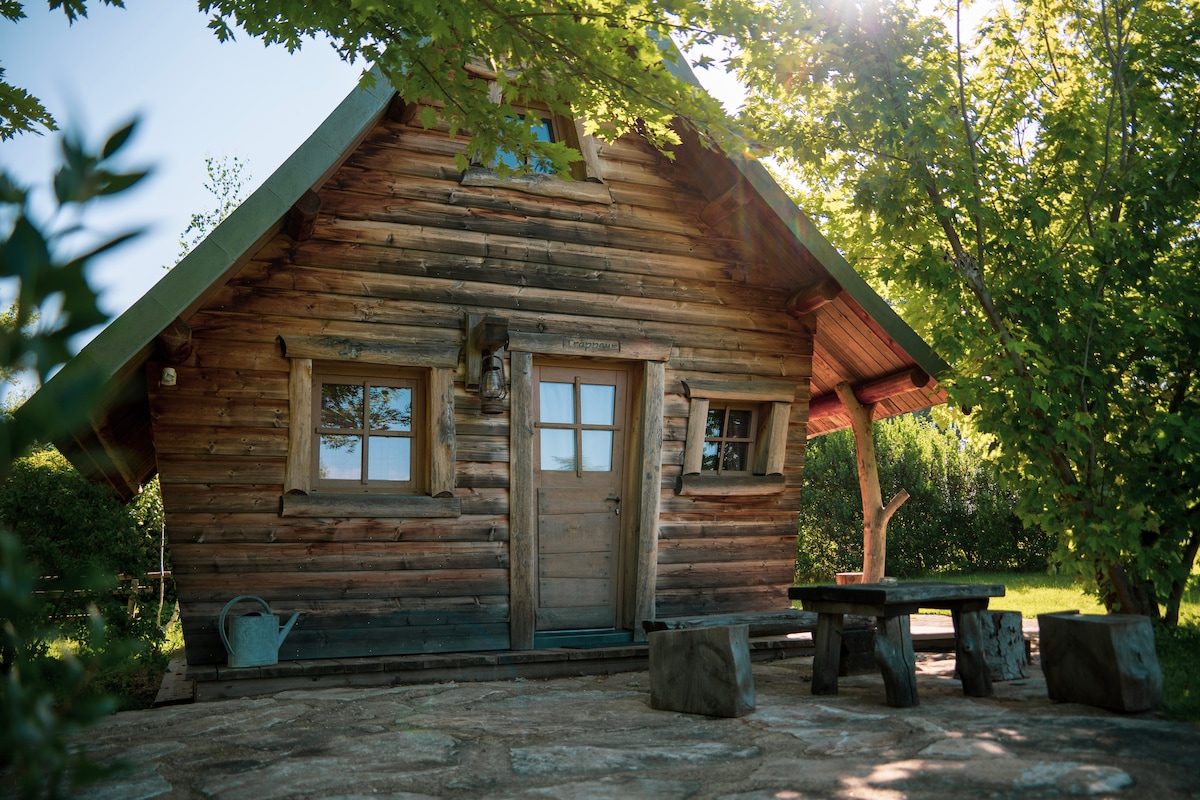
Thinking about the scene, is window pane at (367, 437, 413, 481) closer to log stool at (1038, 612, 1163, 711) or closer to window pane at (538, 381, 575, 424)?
window pane at (538, 381, 575, 424)

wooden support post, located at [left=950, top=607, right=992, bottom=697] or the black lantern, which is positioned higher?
the black lantern

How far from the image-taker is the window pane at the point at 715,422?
7.50 meters

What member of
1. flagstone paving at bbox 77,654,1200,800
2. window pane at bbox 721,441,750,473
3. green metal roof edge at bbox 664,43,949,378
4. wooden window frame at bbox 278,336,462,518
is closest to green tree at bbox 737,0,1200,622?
green metal roof edge at bbox 664,43,949,378

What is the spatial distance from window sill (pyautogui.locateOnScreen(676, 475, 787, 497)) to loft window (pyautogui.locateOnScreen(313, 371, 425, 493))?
205cm

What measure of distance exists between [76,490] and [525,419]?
146 inches

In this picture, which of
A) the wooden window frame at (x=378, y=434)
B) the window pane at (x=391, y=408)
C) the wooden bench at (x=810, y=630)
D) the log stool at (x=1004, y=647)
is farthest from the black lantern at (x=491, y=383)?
the log stool at (x=1004, y=647)

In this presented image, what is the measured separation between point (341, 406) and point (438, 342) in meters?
0.80

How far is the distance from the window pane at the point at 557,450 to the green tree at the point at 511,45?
8.46ft

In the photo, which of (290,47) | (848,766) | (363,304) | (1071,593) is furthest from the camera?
(1071,593)

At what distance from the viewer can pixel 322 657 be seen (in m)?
6.08

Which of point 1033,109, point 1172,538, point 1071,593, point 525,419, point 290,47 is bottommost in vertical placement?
point 1071,593

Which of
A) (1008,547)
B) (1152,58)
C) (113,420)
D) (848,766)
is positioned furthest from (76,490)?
(1008,547)

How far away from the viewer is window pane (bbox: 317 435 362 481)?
6316 mm

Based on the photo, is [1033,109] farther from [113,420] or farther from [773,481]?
[113,420]
